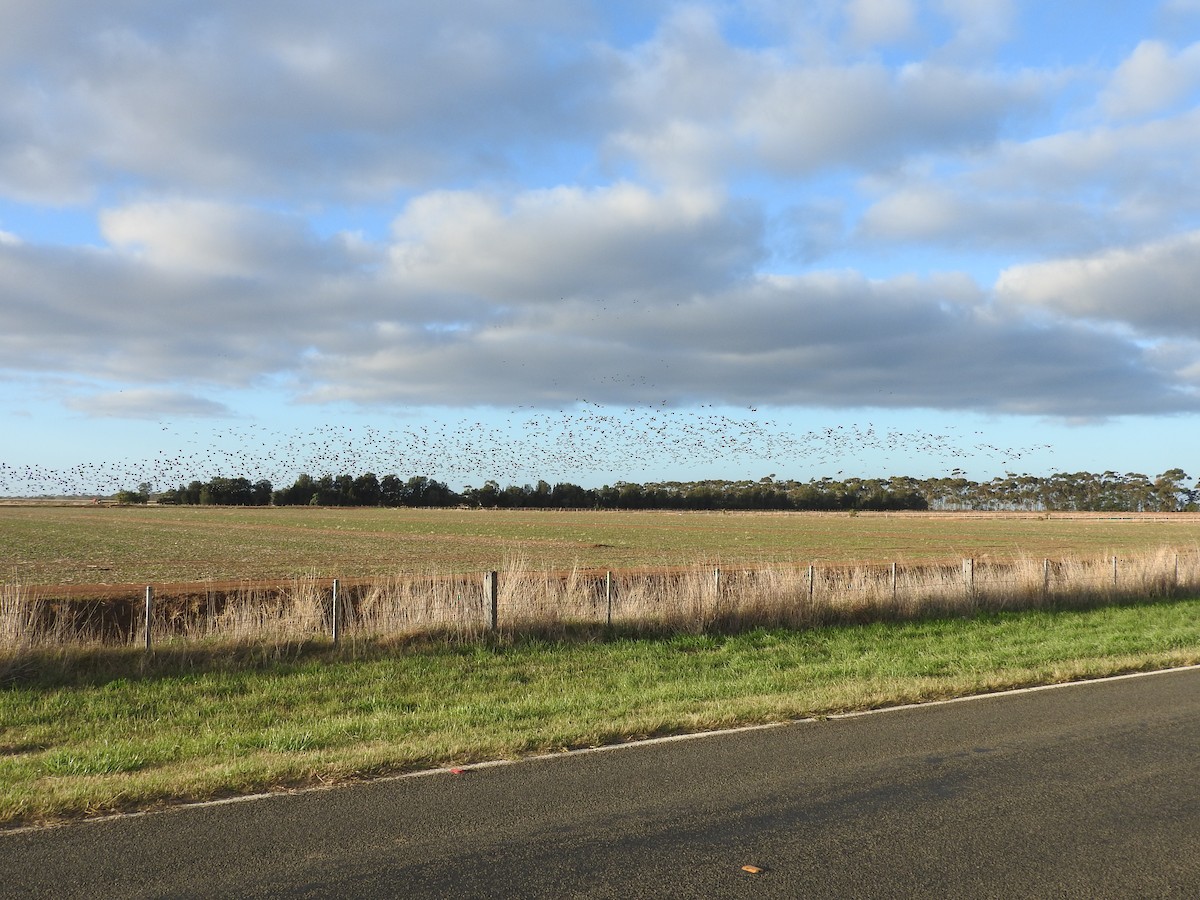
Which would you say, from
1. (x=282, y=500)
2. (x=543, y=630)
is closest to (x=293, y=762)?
(x=543, y=630)

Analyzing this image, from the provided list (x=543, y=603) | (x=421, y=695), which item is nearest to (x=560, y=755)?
(x=421, y=695)

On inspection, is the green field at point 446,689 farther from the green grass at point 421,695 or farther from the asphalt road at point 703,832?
the asphalt road at point 703,832

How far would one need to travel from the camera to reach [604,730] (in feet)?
30.6

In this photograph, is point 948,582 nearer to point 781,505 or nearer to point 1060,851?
point 1060,851

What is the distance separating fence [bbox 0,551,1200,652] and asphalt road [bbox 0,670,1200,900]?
717 centimetres

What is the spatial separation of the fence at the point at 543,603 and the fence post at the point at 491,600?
0.02 m

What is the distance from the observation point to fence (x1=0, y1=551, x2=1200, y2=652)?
1414 centimetres

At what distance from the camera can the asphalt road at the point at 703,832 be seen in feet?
17.5

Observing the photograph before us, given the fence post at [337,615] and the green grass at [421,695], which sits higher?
the fence post at [337,615]

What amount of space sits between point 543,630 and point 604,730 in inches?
261

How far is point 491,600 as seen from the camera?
15508 mm

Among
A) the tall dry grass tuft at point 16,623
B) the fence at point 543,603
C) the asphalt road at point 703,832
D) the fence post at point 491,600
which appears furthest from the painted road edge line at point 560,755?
the tall dry grass tuft at point 16,623

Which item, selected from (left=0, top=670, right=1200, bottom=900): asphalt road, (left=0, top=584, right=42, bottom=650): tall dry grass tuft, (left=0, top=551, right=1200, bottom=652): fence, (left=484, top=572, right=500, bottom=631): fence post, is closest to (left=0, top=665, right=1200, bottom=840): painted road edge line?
(left=0, top=670, right=1200, bottom=900): asphalt road

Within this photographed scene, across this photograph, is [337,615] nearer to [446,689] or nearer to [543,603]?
[446,689]
